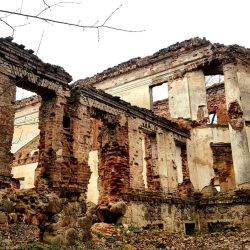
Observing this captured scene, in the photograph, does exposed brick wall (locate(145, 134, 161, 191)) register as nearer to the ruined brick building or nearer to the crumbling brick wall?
the ruined brick building

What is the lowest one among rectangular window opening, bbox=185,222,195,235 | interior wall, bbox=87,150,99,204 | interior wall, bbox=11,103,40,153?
rectangular window opening, bbox=185,222,195,235

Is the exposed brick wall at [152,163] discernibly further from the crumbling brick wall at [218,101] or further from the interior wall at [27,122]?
the interior wall at [27,122]

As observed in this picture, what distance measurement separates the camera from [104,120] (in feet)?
44.5

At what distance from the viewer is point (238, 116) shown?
1642cm

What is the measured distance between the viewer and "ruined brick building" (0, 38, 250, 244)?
434 inches

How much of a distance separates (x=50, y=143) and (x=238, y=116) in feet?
29.8

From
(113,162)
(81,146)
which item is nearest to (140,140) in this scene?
(113,162)

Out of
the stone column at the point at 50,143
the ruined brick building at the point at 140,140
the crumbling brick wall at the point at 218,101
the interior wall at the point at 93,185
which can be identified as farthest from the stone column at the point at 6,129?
the crumbling brick wall at the point at 218,101

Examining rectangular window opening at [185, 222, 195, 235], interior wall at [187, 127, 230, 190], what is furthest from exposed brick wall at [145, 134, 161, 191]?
interior wall at [187, 127, 230, 190]

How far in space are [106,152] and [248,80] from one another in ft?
28.6

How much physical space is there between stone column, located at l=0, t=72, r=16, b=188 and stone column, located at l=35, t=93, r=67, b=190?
1247 mm

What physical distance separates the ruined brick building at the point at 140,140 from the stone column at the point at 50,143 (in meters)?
0.03

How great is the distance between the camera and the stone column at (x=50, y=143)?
10.9m

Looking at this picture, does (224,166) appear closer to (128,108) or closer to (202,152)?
(202,152)
